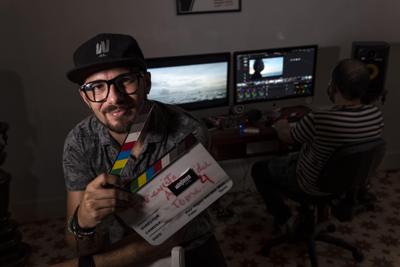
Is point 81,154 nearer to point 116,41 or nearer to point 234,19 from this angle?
point 116,41

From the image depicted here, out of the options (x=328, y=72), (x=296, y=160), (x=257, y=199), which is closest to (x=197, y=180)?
(x=296, y=160)

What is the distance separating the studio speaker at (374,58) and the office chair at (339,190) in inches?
44.3

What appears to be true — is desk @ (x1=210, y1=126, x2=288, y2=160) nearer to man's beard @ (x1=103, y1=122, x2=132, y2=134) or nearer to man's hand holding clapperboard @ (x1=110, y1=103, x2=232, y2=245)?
man's beard @ (x1=103, y1=122, x2=132, y2=134)

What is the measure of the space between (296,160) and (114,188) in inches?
70.2

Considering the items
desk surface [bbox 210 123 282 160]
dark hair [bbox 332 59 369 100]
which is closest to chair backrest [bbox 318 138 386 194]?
dark hair [bbox 332 59 369 100]

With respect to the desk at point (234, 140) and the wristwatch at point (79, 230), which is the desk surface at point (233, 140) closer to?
the desk at point (234, 140)

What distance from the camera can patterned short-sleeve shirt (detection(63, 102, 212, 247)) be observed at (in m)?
1.35

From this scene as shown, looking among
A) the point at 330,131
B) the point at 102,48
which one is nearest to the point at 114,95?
the point at 102,48

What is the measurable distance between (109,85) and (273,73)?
1985mm

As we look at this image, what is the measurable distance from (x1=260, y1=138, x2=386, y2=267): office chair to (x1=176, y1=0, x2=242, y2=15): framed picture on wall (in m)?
1.49

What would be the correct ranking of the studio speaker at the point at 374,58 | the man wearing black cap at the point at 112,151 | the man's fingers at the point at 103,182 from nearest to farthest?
the man's fingers at the point at 103,182, the man wearing black cap at the point at 112,151, the studio speaker at the point at 374,58

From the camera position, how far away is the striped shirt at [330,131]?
6.57ft

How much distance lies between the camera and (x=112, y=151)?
1.39 meters

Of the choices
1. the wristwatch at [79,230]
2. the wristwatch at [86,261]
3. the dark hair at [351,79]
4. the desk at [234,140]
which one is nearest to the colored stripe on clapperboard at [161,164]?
the wristwatch at [79,230]
